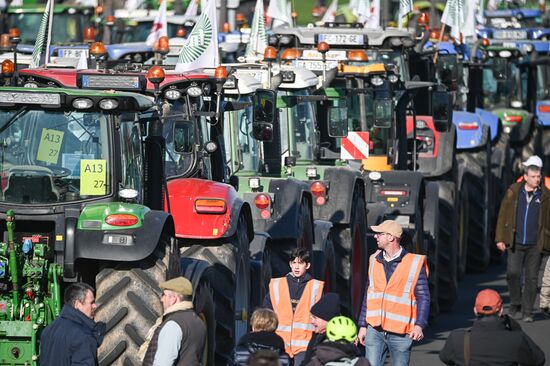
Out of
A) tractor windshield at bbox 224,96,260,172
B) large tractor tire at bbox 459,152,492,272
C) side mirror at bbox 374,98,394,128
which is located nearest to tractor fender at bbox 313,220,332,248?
tractor windshield at bbox 224,96,260,172

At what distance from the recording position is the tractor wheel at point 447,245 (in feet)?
68.0

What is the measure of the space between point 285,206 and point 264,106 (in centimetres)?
95

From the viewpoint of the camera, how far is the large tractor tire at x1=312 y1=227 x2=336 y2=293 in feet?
54.2

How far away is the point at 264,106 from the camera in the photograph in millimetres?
15719

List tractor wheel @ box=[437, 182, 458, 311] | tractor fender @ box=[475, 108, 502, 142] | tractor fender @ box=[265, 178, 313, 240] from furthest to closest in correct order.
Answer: tractor fender @ box=[475, 108, 502, 142] → tractor wheel @ box=[437, 182, 458, 311] → tractor fender @ box=[265, 178, 313, 240]

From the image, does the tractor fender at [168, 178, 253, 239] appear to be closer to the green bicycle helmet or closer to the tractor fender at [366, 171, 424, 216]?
the green bicycle helmet

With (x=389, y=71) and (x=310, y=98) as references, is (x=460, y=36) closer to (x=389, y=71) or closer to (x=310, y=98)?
(x=389, y=71)

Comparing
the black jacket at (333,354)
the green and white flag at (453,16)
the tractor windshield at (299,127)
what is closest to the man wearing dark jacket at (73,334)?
the black jacket at (333,354)

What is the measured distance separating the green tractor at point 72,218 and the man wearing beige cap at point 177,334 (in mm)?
1035

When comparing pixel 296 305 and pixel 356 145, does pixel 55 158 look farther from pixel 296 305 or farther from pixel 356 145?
pixel 356 145

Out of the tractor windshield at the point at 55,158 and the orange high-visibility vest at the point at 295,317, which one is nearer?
the tractor windshield at the point at 55,158

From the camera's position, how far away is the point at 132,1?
36.5m

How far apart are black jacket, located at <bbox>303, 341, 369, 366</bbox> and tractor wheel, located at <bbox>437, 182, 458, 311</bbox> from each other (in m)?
10.9

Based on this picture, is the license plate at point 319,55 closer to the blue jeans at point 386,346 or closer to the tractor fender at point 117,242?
the blue jeans at point 386,346
